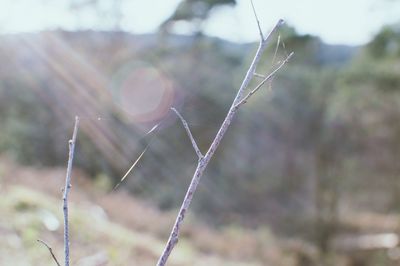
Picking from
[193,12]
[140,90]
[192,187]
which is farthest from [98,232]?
[193,12]

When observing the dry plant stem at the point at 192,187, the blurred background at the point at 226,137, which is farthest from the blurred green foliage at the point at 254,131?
the dry plant stem at the point at 192,187

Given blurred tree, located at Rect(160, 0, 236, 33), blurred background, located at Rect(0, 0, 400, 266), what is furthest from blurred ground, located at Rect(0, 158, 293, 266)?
blurred tree, located at Rect(160, 0, 236, 33)

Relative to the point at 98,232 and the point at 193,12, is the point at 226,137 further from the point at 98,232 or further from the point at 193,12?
the point at 98,232

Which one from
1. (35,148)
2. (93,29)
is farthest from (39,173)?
(93,29)

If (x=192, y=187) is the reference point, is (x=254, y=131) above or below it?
above

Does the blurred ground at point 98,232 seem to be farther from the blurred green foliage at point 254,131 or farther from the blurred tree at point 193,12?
the blurred tree at point 193,12

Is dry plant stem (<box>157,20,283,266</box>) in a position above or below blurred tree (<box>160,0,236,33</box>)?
below

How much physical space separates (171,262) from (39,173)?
4.06 metres

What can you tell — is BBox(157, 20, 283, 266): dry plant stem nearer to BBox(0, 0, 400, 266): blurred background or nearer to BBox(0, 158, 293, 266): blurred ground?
BBox(0, 158, 293, 266): blurred ground

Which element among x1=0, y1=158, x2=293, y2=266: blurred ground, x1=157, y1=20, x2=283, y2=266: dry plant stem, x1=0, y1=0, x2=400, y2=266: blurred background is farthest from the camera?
x1=0, y1=0, x2=400, y2=266: blurred background

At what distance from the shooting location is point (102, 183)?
897 centimetres

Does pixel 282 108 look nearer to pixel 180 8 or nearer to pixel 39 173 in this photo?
pixel 180 8

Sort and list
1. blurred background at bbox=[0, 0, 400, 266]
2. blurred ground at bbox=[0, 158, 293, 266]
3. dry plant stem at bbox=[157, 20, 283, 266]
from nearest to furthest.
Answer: dry plant stem at bbox=[157, 20, 283, 266] → blurred ground at bbox=[0, 158, 293, 266] → blurred background at bbox=[0, 0, 400, 266]

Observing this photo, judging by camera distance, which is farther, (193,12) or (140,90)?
(193,12)
